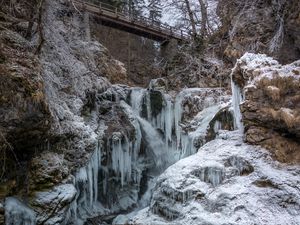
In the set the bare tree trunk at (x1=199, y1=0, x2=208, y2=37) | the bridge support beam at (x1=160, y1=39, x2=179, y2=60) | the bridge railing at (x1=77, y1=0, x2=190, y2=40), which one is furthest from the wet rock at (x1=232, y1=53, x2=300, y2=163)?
the bridge support beam at (x1=160, y1=39, x2=179, y2=60)

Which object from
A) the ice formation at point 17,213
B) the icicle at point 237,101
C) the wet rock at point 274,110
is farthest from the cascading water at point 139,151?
the wet rock at point 274,110

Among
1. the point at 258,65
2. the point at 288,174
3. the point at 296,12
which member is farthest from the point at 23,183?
the point at 296,12

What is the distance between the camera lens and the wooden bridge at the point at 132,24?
16375mm

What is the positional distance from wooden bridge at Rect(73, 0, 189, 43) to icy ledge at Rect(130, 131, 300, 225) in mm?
10939

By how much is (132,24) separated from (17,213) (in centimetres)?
1318

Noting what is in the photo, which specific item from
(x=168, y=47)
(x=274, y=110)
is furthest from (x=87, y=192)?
(x=168, y=47)

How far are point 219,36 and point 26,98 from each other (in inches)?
357

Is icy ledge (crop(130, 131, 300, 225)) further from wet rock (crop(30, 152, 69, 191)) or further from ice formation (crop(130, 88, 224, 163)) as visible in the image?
ice formation (crop(130, 88, 224, 163))

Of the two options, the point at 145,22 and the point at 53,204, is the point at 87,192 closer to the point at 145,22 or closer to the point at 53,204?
the point at 53,204

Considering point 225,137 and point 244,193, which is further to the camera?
point 225,137

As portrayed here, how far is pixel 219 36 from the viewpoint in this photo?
13297mm

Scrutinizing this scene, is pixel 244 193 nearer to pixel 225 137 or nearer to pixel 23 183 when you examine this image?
pixel 225 137

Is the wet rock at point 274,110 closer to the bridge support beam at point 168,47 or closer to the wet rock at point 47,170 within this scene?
the wet rock at point 47,170

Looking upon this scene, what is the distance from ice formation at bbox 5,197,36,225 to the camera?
5996 mm
